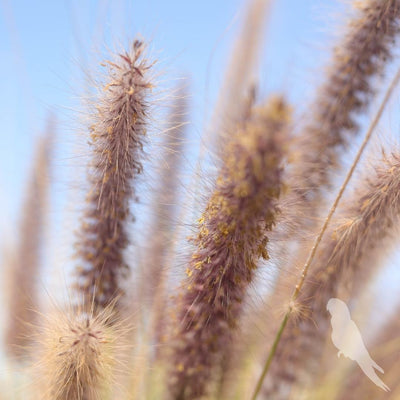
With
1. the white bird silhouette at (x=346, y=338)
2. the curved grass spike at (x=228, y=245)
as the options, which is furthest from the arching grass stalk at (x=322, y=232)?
the white bird silhouette at (x=346, y=338)

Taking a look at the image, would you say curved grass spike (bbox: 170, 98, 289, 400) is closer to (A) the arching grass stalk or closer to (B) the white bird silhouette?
(A) the arching grass stalk

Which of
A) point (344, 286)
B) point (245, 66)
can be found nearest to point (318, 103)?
point (245, 66)

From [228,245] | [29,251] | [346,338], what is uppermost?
[228,245]

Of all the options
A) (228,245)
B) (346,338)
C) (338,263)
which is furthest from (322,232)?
(346,338)

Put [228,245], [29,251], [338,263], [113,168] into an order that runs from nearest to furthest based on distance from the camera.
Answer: [228,245]
[113,168]
[338,263]
[29,251]

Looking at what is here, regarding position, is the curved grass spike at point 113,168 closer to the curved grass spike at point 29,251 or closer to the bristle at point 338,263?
the curved grass spike at point 29,251

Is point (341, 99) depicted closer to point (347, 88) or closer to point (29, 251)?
point (347, 88)

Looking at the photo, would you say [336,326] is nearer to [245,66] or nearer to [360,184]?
[360,184]
